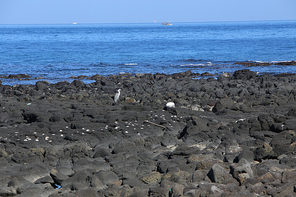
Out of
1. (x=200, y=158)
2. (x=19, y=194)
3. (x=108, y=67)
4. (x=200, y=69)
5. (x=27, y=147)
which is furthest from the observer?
(x=108, y=67)

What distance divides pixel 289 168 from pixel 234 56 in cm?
3686

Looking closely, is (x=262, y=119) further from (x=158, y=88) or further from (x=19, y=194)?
(x=158, y=88)

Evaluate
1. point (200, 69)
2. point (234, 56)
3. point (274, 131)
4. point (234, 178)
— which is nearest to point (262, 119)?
point (274, 131)

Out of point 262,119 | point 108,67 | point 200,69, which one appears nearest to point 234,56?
point 200,69

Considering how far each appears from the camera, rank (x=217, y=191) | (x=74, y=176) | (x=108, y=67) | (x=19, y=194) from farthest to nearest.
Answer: (x=108, y=67) → (x=74, y=176) → (x=19, y=194) → (x=217, y=191)

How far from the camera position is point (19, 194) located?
6.29 meters

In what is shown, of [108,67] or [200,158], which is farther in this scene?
[108,67]

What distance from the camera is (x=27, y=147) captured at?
347 inches

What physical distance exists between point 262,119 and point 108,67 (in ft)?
82.4

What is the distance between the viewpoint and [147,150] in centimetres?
885

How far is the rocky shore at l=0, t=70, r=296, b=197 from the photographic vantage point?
6289mm

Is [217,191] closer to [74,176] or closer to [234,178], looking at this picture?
[234,178]

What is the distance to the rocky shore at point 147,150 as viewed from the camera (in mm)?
6289

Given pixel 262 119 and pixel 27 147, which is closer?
pixel 27 147
